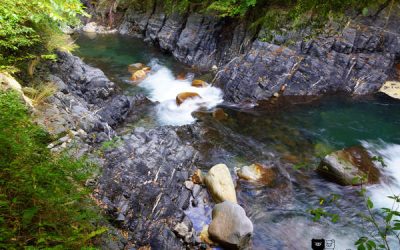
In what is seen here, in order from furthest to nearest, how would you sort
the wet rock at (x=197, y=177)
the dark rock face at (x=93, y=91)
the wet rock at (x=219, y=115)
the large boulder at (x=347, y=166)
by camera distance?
the wet rock at (x=219, y=115)
the dark rock face at (x=93, y=91)
the large boulder at (x=347, y=166)
the wet rock at (x=197, y=177)

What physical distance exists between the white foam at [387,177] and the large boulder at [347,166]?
0.63 feet

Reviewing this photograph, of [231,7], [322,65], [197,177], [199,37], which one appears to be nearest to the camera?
[197,177]

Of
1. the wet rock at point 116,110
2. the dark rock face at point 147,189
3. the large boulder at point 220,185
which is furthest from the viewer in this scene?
the wet rock at point 116,110

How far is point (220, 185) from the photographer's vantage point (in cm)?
660

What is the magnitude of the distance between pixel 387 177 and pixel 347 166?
103cm

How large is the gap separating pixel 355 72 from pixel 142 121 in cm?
796

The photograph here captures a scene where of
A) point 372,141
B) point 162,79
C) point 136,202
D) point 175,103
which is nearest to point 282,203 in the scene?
point 136,202

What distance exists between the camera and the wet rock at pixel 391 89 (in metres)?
11.4

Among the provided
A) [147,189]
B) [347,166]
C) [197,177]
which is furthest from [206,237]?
[347,166]

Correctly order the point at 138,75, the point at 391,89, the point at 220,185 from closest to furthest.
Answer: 1. the point at 220,185
2. the point at 391,89
3. the point at 138,75

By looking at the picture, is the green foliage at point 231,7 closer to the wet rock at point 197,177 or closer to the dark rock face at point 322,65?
the dark rock face at point 322,65

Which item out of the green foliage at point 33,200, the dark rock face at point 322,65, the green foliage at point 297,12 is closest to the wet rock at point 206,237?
the green foliage at point 33,200

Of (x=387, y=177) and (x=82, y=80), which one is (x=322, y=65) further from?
(x=82, y=80)

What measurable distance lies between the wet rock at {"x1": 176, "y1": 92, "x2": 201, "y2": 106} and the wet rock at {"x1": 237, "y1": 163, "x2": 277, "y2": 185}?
434 cm
